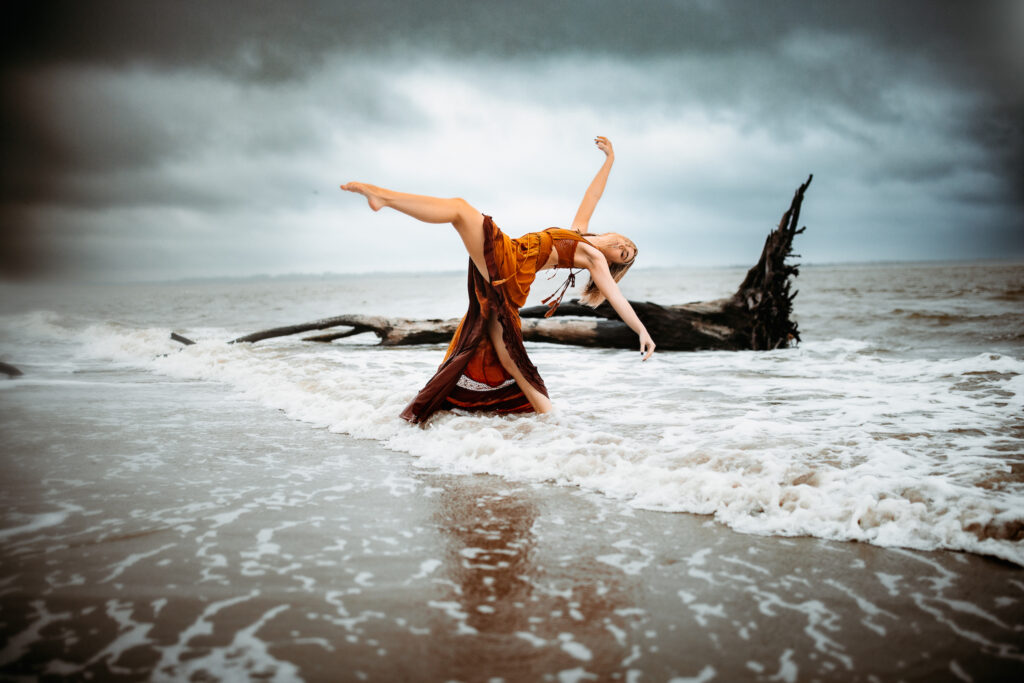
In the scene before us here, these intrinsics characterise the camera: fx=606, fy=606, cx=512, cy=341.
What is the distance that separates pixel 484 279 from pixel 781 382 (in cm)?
441

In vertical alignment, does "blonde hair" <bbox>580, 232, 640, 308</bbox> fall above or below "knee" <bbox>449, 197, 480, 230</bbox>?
below

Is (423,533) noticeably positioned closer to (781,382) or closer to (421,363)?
(781,382)

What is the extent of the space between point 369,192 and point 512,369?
2.04 metres

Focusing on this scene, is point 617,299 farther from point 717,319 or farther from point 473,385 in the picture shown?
point 717,319

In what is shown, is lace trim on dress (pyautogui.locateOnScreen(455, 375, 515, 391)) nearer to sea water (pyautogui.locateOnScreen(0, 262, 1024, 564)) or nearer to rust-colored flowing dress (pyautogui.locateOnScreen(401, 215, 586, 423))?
rust-colored flowing dress (pyautogui.locateOnScreen(401, 215, 586, 423))

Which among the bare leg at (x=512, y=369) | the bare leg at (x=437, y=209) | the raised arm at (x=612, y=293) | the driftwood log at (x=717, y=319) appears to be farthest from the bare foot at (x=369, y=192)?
the driftwood log at (x=717, y=319)

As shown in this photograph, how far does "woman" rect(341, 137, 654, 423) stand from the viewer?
486 centimetres

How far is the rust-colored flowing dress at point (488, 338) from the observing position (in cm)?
501

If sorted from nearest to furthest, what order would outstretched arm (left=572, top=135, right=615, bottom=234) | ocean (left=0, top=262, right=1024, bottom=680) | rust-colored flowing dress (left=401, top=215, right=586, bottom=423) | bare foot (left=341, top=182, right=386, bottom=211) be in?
ocean (left=0, top=262, right=1024, bottom=680)
bare foot (left=341, top=182, right=386, bottom=211)
rust-colored flowing dress (left=401, top=215, right=586, bottom=423)
outstretched arm (left=572, top=135, right=615, bottom=234)

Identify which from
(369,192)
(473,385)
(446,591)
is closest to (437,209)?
(369,192)

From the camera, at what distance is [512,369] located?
5.45 metres

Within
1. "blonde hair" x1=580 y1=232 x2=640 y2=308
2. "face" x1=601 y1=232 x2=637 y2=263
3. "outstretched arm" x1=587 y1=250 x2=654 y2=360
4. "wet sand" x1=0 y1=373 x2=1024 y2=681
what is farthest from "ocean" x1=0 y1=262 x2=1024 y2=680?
"face" x1=601 y1=232 x2=637 y2=263

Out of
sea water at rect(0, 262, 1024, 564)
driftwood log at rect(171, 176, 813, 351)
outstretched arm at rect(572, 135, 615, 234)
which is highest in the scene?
outstretched arm at rect(572, 135, 615, 234)

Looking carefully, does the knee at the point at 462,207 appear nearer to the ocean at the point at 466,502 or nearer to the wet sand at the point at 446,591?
the ocean at the point at 466,502
